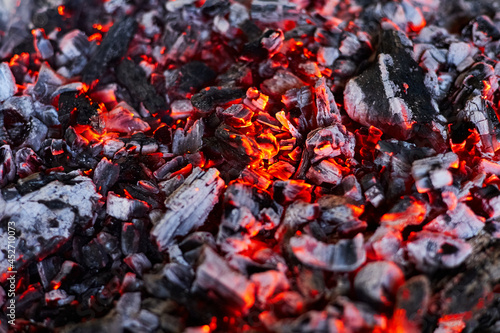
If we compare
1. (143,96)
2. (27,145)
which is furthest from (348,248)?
(27,145)

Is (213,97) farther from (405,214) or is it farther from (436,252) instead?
(436,252)

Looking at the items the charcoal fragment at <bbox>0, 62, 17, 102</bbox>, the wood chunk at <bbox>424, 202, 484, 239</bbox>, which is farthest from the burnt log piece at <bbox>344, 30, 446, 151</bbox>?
the charcoal fragment at <bbox>0, 62, 17, 102</bbox>

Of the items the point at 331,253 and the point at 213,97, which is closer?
the point at 331,253

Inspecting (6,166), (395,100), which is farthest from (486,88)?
(6,166)

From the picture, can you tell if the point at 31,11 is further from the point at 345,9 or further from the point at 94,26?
the point at 345,9

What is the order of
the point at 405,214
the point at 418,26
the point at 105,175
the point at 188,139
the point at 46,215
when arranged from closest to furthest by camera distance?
the point at 405,214 → the point at 46,215 → the point at 105,175 → the point at 188,139 → the point at 418,26

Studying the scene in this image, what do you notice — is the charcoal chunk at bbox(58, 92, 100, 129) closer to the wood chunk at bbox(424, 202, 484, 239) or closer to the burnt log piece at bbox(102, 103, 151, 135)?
the burnt log piece at bbox(102, 103, 151, 135)

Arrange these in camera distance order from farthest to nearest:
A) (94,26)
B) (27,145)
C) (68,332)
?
(94,26), (27,145), (68,332)

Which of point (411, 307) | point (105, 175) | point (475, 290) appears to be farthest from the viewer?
point (105, 175)
